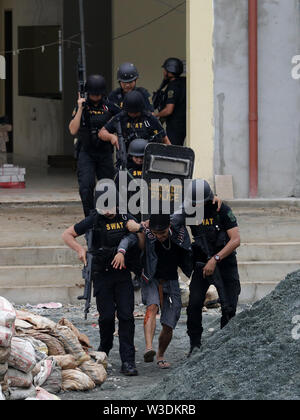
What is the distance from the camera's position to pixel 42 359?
9.30 metres

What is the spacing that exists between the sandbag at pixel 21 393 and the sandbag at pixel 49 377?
280 mm

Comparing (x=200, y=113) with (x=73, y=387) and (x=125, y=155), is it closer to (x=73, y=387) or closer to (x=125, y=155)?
(x=125, y=155)

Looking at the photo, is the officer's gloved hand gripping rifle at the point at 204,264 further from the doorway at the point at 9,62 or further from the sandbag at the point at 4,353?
the doorway at the point at 9,62

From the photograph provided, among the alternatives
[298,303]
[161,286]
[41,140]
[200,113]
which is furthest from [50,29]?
[298,303]

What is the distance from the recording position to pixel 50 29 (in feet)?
71.4

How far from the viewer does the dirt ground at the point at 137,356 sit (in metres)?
9.17

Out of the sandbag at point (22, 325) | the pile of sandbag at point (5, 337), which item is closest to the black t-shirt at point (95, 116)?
the sandbag at point (22, 325)

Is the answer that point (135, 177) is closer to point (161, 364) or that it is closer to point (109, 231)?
point (109, 231)

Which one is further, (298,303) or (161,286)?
(161,286)

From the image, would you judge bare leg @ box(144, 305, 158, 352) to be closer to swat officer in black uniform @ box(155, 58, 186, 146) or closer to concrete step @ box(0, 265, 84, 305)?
concrete step @ box(0, 265, 84, 305)

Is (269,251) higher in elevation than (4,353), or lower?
higher

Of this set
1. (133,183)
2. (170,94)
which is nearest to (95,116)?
(133,183)

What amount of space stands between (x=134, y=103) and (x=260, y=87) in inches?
161

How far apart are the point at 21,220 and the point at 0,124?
6538 millimetres
